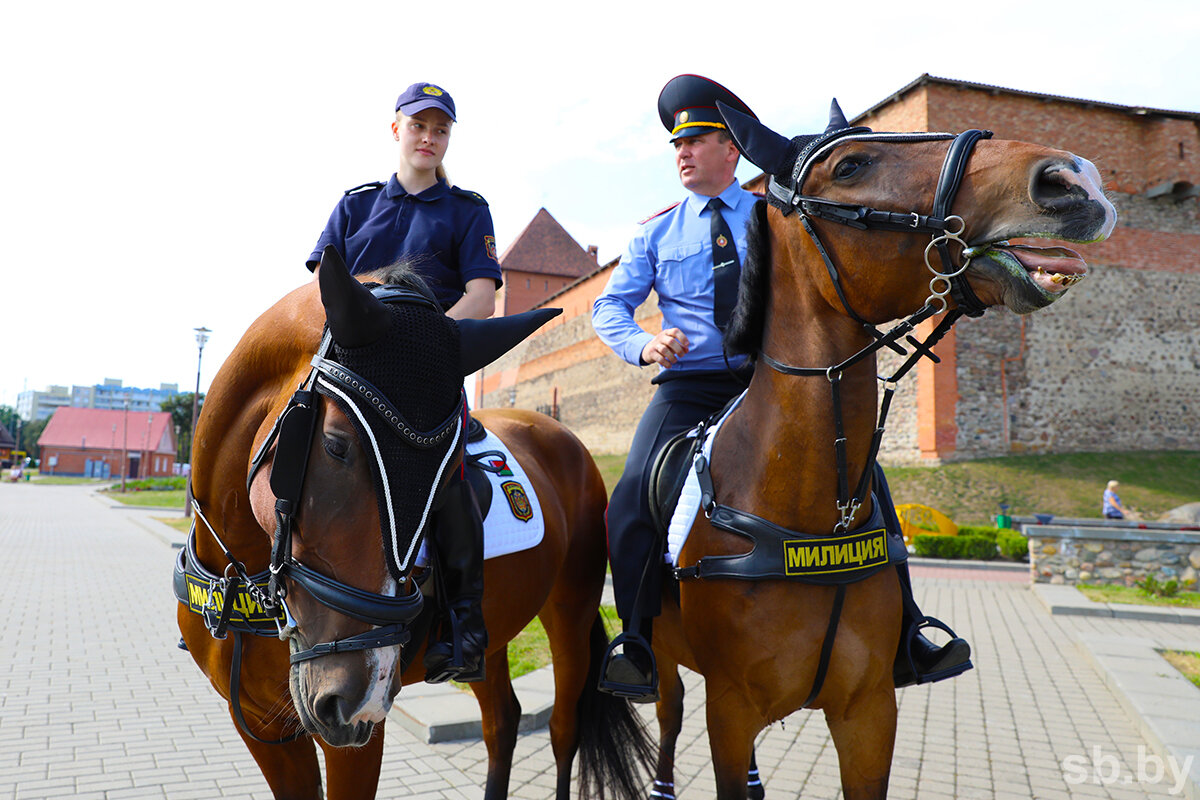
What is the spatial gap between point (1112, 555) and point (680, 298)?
474 inches

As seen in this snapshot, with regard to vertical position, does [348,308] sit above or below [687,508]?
above

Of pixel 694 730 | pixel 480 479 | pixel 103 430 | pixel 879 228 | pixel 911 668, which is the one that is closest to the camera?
pixel 879 228

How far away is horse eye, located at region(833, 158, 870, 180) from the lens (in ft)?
6.84

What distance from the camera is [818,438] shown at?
2.27 m

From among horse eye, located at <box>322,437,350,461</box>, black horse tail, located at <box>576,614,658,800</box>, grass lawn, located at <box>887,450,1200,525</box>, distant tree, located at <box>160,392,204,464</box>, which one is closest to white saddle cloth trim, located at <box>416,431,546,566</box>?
black horse tail, located at <box>576,614,658,800</box>

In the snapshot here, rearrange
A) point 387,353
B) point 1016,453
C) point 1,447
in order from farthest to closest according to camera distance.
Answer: point 1,447 < point 1016,453 < point 387,353

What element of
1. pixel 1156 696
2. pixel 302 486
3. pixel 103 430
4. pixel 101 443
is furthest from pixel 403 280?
pixel 103 430

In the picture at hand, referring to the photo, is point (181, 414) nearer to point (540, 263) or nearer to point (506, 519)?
point (540, 263)

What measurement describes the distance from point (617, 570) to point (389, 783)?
94.6 inches

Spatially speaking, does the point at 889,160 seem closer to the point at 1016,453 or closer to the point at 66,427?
the point at 1016,453

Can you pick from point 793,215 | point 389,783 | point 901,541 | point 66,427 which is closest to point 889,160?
point 793,215

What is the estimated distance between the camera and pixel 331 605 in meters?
1.58

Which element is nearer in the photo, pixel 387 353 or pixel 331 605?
pixel 331 605

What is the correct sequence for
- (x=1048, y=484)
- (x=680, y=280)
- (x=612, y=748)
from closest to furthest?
(x=680, y=280) < (x=612, y=748) < (x=1048, y=484)
